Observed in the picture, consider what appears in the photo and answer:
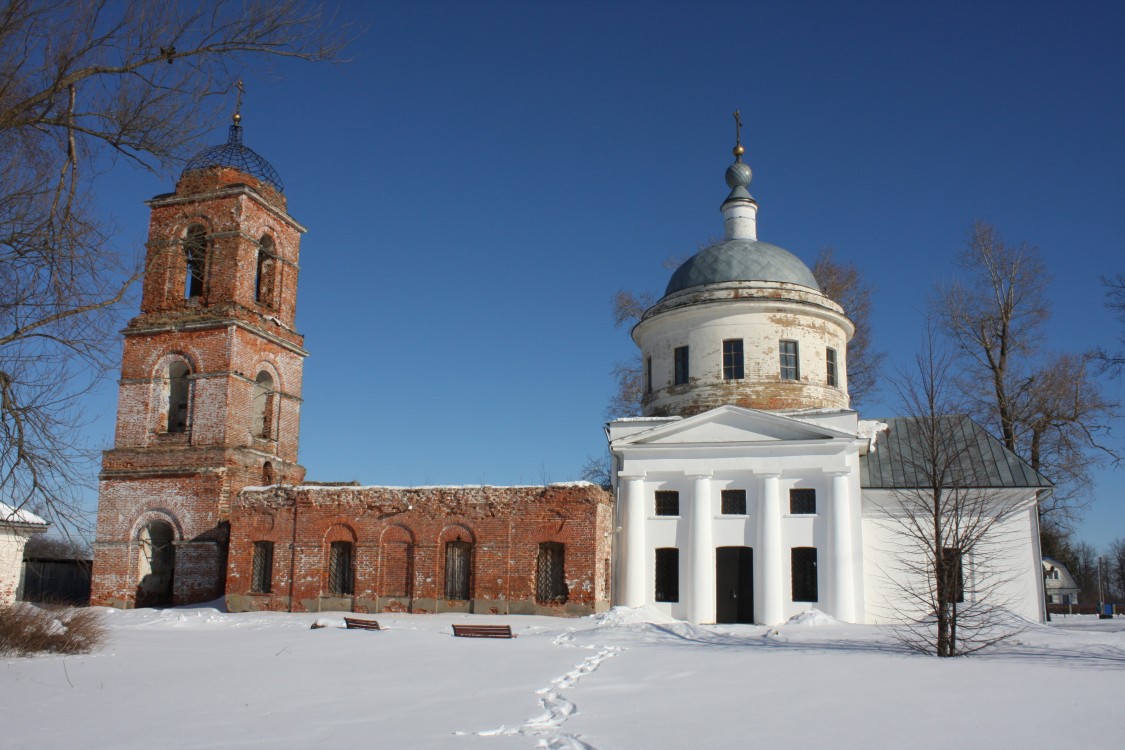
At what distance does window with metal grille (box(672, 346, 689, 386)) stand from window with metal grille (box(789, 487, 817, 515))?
167 inches

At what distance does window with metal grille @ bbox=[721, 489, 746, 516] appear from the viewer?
70.8 ft

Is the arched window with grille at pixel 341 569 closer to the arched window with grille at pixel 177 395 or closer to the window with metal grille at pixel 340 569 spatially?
the window with metal grille at pixel 340 569

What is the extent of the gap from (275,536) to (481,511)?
502 cm

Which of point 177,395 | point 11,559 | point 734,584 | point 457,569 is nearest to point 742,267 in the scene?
point 734,584

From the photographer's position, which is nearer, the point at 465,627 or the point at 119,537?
the point at 465,627

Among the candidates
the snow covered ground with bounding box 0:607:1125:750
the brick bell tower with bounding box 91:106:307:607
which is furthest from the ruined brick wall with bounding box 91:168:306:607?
the snow covered ground with bounding box 0:607:1125:750

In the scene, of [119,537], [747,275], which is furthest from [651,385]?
[119,537]

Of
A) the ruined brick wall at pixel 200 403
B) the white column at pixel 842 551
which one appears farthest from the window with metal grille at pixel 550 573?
the ruined brick wall at pixel 200 403

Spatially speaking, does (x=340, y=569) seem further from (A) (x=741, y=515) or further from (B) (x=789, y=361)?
(B) (x=789, y=361)

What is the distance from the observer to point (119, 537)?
23422mm

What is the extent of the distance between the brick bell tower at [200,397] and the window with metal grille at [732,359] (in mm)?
11447

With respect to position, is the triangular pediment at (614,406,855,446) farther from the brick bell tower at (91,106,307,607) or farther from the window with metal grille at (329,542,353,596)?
the brick bell tower at (91,106,307,607)

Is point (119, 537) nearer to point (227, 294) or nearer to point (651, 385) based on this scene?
point (227, 294)

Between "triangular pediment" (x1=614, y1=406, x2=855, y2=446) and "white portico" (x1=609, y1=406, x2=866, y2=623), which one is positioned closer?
"white portico" (x1=609, y1=406, x2=866, y2=623)
